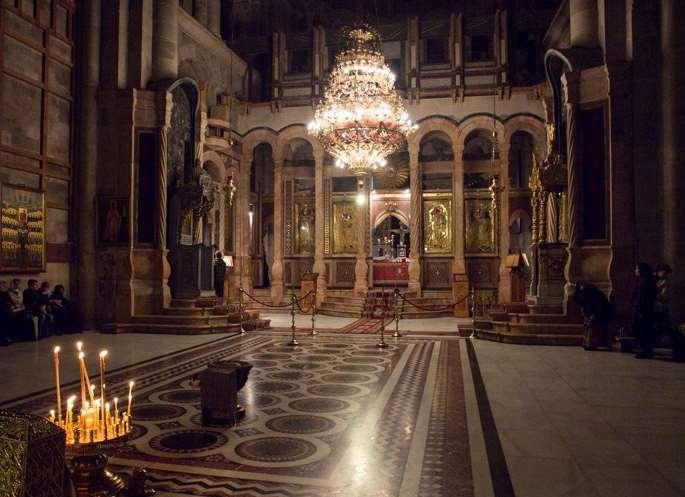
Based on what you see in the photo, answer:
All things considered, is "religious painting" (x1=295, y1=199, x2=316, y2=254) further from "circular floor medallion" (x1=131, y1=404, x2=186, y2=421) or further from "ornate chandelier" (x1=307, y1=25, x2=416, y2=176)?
"circular floor medallion" (x1=131, y1=404, x2=186, y2=421)

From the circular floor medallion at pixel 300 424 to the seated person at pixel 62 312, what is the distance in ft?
23.5

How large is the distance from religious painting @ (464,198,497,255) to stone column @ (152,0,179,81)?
34.7ft

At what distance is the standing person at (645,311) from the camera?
7707mm

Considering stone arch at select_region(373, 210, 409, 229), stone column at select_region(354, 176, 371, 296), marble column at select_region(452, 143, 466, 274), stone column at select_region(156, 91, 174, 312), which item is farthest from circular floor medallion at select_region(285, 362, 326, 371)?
stone arch at select_region(373, 210, 409, 229)

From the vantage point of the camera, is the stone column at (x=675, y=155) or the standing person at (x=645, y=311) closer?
the standing person at (x=645, y=311)

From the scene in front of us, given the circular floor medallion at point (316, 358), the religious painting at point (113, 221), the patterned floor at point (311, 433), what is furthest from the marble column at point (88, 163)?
the circular floor medallion at point (316, 358)

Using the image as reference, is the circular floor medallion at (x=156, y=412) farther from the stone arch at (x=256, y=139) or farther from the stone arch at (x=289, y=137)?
the stone arch at (x=256, y=139)

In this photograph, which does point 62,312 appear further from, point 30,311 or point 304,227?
point 304,227

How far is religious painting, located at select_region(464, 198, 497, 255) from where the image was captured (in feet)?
58.8

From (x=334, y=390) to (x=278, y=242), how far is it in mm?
12506

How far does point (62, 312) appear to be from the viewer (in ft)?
33.1

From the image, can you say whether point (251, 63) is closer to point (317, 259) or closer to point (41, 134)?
point (317, 259)

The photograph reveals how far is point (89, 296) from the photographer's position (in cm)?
1088

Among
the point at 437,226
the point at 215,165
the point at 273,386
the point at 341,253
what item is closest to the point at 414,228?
the point at 437,226
